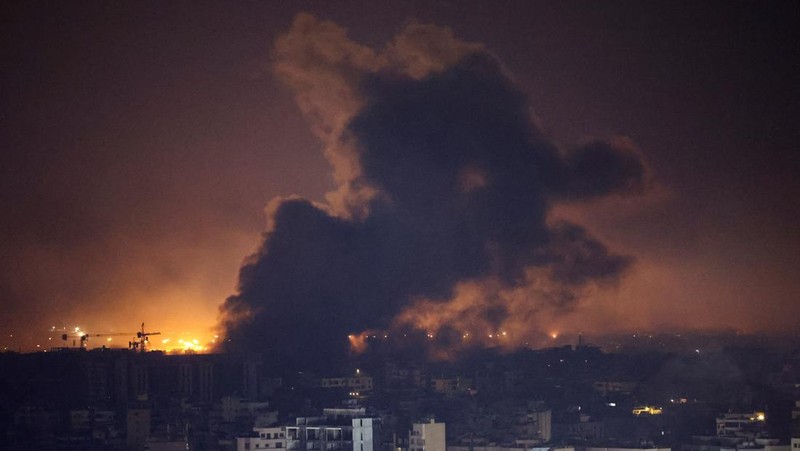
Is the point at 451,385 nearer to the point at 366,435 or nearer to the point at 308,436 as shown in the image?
the point at 366,435

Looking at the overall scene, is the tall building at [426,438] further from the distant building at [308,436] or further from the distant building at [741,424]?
the distant building at [741,424]

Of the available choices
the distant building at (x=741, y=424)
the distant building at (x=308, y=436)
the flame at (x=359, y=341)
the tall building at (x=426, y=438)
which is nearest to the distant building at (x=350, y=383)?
the flame at (x=359, y=341)

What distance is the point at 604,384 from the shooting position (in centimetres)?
4031

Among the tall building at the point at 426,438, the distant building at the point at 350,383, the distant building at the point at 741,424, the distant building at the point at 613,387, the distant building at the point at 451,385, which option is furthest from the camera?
→ the distant building at the point at 350,383

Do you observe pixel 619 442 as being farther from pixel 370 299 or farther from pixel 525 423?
pixel 370 299

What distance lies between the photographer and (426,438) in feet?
96.8

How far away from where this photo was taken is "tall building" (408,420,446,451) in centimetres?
2936

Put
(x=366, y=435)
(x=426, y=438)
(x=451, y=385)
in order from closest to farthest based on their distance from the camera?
(x=366, y=435), (x=426, y=438), (x=451, y=385)

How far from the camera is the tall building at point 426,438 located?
2936 centimetres

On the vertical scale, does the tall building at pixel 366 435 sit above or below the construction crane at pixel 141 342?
below

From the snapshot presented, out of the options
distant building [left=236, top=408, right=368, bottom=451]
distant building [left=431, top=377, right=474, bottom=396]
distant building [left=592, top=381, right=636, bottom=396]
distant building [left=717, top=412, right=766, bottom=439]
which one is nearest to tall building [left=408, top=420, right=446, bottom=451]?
distant building [left=236, top=408, right=368, bottom=451]

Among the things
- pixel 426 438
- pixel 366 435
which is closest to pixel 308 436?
pixel 366 435

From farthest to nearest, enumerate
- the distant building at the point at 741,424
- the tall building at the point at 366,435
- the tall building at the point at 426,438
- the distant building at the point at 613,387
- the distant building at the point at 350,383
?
1. the distant building at the point at 350,383
2. the distant building at the point at 613,387
3. the distant building at the point at 741,424
4. the tall building at the point at 426,438
5. the tall building at the point at 366,435

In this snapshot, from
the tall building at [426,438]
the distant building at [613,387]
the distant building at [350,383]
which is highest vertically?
the distant building at [350,383]
